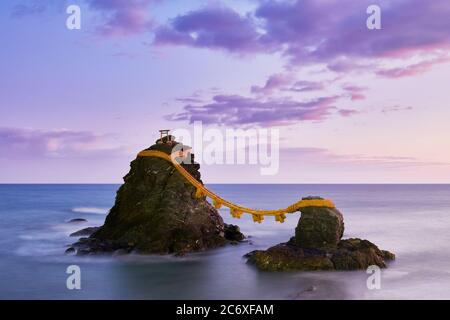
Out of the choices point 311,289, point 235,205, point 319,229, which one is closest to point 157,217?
point 235,205

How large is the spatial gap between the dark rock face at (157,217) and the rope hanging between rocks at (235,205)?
281 millimetres

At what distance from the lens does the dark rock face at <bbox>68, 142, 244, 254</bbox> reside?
19812 mm

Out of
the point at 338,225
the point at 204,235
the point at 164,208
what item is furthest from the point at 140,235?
the point at 338,225

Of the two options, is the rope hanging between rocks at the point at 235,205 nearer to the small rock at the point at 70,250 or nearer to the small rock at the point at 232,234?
the small rock at the point at 232,234

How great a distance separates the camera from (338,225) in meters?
17.6

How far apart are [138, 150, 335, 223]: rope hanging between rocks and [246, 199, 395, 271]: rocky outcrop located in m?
0.26

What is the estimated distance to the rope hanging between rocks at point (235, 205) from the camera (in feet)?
59.1

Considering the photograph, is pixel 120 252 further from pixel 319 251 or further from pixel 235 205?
→ pixel 319 251

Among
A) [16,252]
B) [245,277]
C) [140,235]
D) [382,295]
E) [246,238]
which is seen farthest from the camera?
[246,238]

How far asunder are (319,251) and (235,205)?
4.21m

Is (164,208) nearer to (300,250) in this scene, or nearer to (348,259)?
(300,250)

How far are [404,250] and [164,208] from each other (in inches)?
467

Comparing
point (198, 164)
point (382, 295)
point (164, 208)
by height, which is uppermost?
point (198, 164)

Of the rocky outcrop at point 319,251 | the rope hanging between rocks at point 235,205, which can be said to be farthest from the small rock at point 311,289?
the rope hanging between rocks at point 235,205
